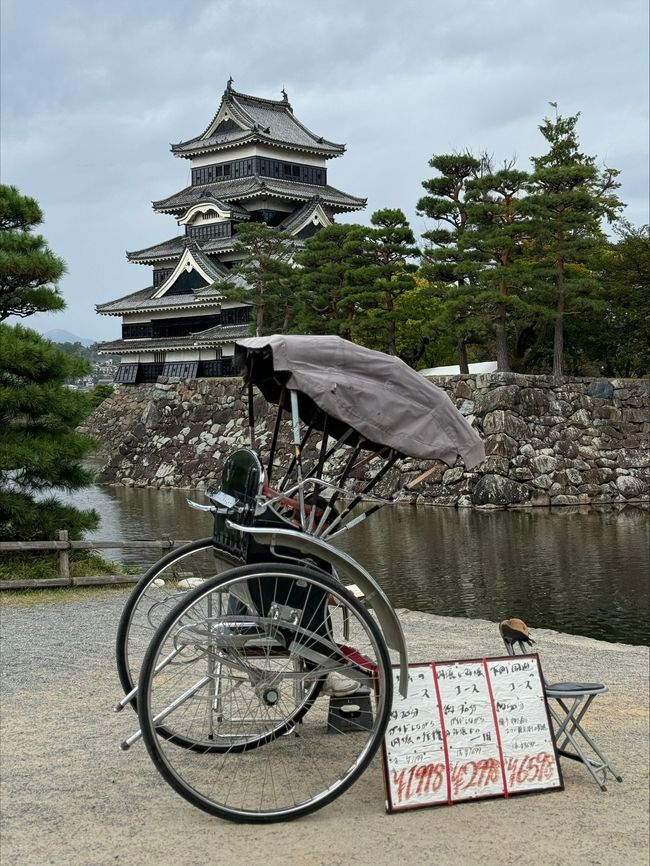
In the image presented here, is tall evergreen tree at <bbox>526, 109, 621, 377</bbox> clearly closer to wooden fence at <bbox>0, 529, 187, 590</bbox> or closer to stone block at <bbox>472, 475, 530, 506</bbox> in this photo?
stone block at <bbox>472, 475, 530, 506</bbox>

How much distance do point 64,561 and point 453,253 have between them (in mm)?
16953

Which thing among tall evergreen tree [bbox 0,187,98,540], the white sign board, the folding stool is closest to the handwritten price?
the white sign board

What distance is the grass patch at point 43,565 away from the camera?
10617mm

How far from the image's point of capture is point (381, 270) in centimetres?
2756

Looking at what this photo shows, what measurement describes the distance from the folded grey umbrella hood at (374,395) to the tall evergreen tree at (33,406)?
715 cm

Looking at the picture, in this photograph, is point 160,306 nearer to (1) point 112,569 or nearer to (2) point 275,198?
(2) point 275,198

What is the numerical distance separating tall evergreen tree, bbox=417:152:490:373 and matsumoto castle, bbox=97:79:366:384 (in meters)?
10.4

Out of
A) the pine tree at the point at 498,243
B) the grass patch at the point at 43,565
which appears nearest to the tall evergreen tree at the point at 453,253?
the pine tree at the point at 498,243

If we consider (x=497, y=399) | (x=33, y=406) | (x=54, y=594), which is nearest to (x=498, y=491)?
(x=497, y=399)

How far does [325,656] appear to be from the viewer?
414 centimetres

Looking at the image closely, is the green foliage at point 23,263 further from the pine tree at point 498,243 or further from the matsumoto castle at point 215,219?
the matsumoto castle at point 215,219

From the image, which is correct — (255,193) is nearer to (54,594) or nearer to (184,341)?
(184,341)

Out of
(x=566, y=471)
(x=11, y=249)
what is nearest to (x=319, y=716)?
(x=11, y=249)

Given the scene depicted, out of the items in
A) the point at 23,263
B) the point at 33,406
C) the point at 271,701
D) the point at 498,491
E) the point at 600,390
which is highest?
the point at 23,263
